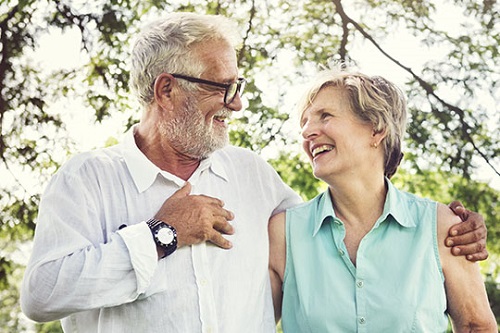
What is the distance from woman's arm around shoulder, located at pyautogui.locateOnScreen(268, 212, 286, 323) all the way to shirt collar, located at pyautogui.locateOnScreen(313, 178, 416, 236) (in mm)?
124

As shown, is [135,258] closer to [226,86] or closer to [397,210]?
[226,86]

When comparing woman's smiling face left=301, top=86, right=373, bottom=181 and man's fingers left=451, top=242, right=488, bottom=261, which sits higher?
woman's smiling face left=301, top=86, right=373, bottom=181

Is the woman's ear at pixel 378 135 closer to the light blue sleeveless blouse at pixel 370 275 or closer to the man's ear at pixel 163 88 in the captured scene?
the light blue sleeveless blouse at pixel 370 275

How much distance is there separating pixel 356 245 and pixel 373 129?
16.3 inches

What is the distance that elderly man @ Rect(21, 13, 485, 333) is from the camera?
91.4 inches

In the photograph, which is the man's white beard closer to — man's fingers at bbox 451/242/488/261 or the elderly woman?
the elderly woman

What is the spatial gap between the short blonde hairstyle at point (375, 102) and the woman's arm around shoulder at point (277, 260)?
1.47ft

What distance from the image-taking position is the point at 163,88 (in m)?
2.78

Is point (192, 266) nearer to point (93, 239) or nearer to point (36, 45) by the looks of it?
point (93, 239)

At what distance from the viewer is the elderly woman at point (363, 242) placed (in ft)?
8.76

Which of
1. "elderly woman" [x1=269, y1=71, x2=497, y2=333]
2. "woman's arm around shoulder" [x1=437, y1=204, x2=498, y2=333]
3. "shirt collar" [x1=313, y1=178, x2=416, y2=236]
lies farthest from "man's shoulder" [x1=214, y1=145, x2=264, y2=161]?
"woman's arm around shoulder" [x1=437, y1=204, x2=498, y2=333]

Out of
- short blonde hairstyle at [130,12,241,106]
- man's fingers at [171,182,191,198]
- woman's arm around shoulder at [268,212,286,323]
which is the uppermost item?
short blonde hairstyle at [130,12,241,106]

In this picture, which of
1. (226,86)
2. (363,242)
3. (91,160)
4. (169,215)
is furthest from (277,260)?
(91,160)

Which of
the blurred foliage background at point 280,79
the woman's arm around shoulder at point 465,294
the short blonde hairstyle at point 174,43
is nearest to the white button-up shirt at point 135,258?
→ the short blonde hairstyle at point 174,43
